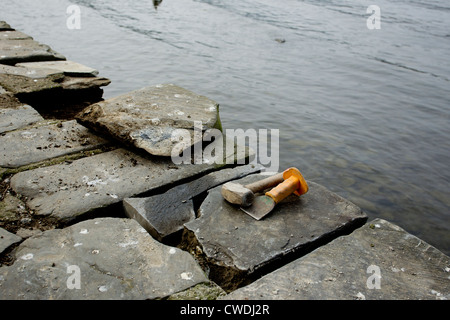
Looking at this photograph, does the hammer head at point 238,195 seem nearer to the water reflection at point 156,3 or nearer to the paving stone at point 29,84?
the paving stone at point 29,84

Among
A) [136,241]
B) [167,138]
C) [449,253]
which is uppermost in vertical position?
[167,138]

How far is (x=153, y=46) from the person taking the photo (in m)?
8.64

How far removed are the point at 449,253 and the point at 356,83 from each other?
432 centimetres

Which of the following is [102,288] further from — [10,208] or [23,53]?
[23,53]

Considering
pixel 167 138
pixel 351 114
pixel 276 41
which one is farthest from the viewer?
pixel 276 41

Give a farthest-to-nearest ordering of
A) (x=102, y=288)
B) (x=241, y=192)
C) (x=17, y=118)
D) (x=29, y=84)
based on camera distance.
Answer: (x=29, y=84) → (x=17, y=118) → (x=241, y=192) → (x=102, y=288)

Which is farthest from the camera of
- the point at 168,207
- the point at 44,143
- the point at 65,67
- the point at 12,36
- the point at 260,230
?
the point at 12,36

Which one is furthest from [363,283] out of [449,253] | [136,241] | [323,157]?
[323,157]

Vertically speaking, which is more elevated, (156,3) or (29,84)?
(156,3)

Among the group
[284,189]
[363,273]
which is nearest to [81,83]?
[284,189]

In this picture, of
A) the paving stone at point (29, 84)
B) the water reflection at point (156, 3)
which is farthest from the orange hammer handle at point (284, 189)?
the water reflection at point (156, 3)

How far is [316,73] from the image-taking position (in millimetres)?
7422

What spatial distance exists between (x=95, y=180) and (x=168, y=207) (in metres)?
0.64
